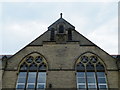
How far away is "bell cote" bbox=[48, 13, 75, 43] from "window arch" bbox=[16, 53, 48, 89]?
248 cm

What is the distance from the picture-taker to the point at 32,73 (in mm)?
15820

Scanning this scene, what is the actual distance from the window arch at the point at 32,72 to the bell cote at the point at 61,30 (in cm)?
248

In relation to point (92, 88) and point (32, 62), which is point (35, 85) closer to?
point (32, 62)

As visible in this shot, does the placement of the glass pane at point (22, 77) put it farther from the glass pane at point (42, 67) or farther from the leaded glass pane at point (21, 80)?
the glass pane at point (42, 67)

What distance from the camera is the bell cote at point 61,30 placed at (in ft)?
58.6

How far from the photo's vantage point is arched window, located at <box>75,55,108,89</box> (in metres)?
14.9

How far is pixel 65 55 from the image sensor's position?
1656cm

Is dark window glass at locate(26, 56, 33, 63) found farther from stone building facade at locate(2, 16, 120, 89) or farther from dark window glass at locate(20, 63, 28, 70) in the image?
dark window glass at locate(20, 63, 28, 70)

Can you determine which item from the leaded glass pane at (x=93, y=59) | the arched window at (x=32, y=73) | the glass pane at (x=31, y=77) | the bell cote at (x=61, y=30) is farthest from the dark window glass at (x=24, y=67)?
the leaded glass pane at (x=93, y=59)

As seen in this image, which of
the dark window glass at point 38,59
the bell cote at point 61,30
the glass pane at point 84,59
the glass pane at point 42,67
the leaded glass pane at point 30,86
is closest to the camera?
the leaded glass pane at point 30,86

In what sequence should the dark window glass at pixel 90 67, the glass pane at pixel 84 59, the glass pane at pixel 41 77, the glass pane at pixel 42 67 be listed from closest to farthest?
1. the glass pane at pixel 41 77
2. the dark window glass at pixel 90 67
3. the glass pane at pixel 42 67
4. the glass pane at pixel 84 59

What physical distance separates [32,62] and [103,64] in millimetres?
5664

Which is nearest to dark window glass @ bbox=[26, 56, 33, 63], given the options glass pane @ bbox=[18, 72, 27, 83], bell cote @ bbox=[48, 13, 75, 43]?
glass pane @ bbox=[18, 72, 27, 83]

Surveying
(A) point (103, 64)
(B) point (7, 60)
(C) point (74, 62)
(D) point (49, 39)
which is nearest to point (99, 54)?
(A) point (103, 64)
